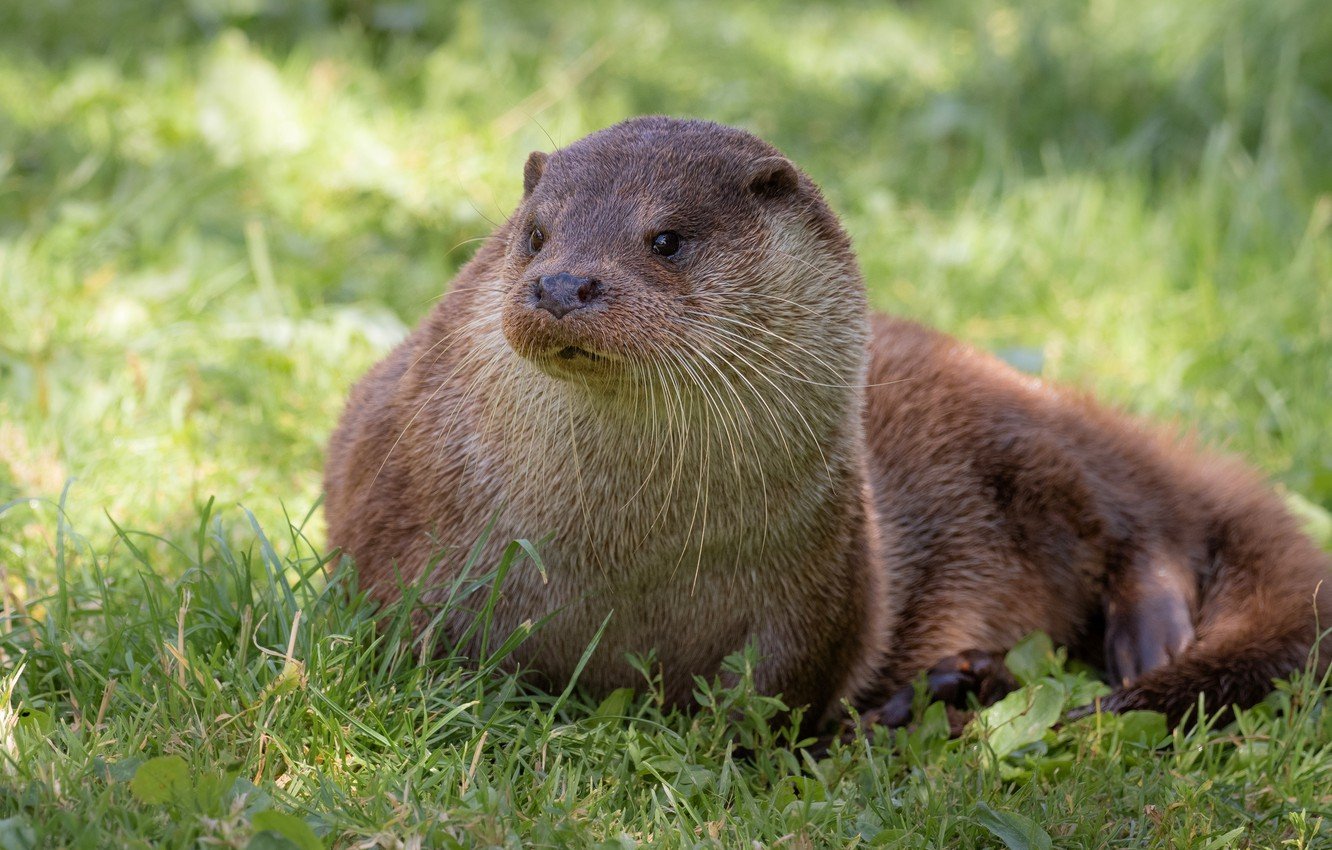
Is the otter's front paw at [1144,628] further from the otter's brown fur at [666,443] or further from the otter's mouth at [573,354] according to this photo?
the otter's mouth at [573,354]

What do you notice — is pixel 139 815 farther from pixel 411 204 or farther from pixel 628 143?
pixel 411 204

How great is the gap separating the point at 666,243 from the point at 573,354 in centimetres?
28

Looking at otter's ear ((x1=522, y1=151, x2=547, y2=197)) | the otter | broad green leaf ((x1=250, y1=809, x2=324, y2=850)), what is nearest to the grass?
broad green leaf ((x1=250, y1=809, x2=324, y2=850))

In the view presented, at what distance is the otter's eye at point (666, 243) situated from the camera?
2.45 metres

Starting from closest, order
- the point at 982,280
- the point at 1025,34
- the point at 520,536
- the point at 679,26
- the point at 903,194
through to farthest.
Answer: the point at 520,536 < the point at 982,280 < the point at 903,194 < the point at 1025,34 < the point at 679,26

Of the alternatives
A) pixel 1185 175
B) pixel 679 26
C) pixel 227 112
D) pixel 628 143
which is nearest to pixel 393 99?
pixel 227 112

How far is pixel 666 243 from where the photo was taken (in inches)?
97.0

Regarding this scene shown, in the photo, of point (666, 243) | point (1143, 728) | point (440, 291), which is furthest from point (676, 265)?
point (440, 291)

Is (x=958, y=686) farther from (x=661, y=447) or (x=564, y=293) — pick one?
(x=564, y=293)

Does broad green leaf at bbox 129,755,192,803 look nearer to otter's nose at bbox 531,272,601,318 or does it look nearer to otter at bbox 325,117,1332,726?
otter at bbox 325,117,1332,726

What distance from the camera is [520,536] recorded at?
8.41ft

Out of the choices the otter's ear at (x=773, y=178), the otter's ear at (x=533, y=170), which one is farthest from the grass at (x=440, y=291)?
the otter's ear at (x=773, y=178)

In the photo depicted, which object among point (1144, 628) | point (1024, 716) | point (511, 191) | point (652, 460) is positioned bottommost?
point (1144, 628)

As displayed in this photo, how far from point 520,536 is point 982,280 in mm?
2577
